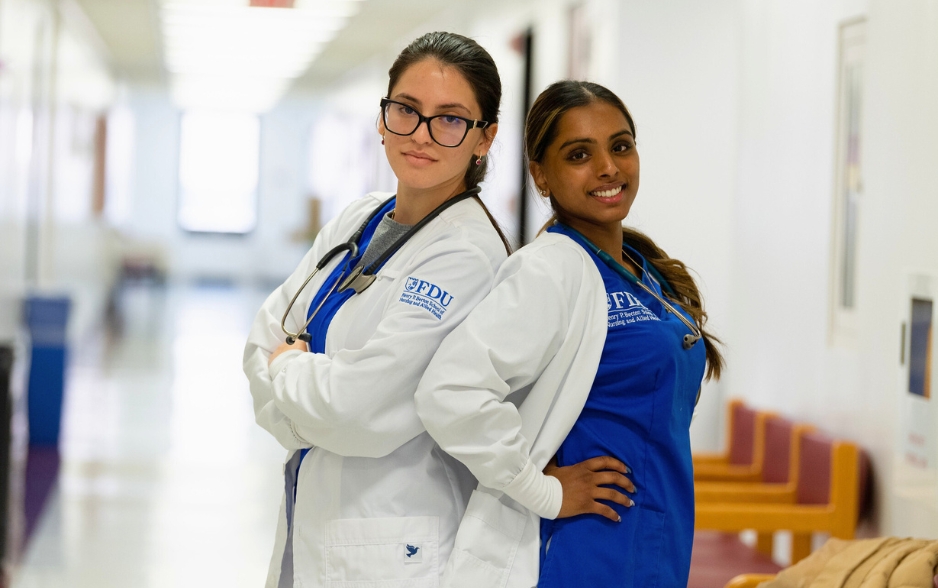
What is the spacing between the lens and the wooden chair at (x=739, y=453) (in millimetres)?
3834

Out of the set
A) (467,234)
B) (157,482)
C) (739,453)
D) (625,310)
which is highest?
(467,234)

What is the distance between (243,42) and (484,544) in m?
10.9

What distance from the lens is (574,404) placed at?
1553 millimetres

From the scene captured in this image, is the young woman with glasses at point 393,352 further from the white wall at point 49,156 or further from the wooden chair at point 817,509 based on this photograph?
the white wall at point 49,156

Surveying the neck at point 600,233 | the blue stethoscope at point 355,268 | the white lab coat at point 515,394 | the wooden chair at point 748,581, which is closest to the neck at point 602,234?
the neck at point 600,233

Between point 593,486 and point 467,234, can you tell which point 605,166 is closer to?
point 467,234

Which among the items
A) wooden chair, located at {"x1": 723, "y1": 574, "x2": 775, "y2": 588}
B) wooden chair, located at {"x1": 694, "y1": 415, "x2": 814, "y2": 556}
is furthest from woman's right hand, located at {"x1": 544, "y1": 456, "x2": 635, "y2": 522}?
wooden chair, located at {"x1": 694, "y1": 415, "x2": 814, "y2": 556}

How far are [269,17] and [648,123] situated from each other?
20.3ft

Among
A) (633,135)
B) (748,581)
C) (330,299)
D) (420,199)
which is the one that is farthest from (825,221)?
(330,299)

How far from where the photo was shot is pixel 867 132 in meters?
3.18

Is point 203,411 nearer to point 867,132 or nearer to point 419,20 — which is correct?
point 419,20

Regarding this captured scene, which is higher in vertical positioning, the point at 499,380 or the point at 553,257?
the point at 553,257

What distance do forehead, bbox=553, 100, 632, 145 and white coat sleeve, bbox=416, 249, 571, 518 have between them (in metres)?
0.27

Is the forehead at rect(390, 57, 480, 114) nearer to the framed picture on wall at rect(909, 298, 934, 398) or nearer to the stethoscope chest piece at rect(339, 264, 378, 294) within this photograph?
the stethoscope chest piece at rect(339, 264, 378, 294)
